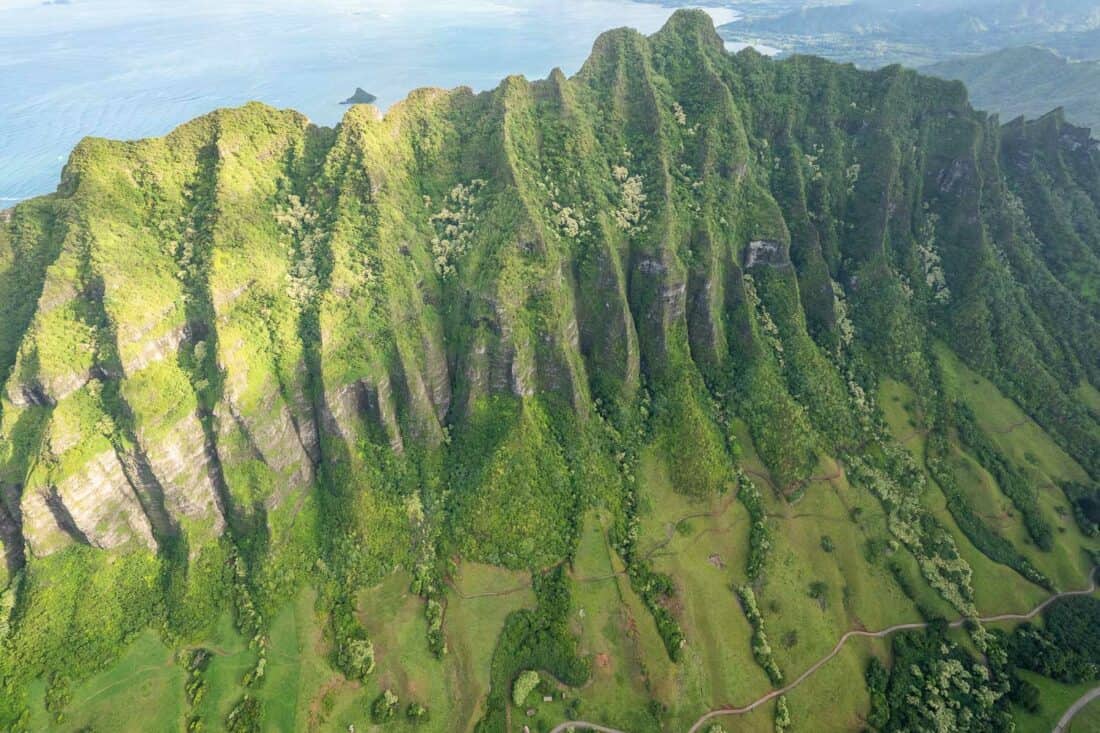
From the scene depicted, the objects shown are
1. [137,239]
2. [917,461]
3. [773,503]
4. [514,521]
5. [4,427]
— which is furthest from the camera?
[917,461]

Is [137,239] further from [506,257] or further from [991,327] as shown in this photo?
[991,327]

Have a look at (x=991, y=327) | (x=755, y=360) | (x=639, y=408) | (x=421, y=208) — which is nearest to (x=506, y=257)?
(x=421, y=208)

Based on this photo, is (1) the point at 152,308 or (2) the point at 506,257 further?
(2) the point at 506,257

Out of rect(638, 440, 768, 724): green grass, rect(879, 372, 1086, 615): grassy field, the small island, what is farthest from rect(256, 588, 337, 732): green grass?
the small island

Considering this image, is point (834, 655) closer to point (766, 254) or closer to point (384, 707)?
point (384, 707)

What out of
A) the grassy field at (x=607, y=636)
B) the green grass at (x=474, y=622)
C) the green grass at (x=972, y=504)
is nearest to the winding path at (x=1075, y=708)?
the green grass at (x=972, y=504)

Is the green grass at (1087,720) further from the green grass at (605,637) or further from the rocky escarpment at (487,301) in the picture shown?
the green grass at (605,637)
